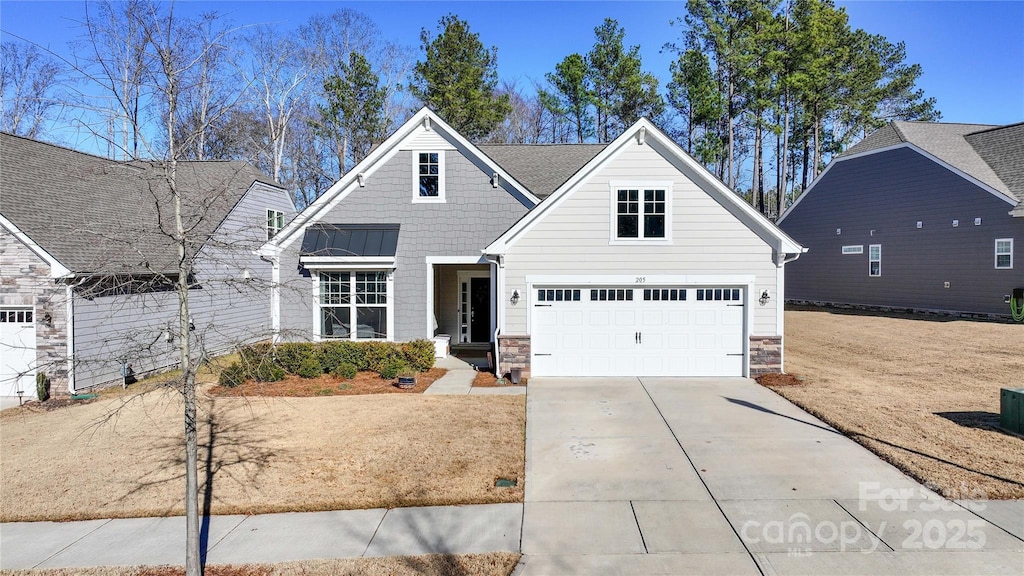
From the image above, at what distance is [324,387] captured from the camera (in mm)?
11805

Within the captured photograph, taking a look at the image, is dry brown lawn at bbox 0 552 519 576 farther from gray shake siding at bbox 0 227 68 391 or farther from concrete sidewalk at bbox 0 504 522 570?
gray shake siding at bbox 0 227 68 391

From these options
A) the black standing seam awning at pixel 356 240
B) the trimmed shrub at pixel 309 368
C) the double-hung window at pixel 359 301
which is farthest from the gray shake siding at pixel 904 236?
the trimmed shrub at pixel 309 368

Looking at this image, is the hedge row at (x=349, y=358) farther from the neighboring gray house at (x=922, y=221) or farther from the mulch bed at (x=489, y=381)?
the neighboring gray house at (x=922, y=221)

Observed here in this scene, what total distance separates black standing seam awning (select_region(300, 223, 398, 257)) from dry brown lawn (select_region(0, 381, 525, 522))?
16.1 feet

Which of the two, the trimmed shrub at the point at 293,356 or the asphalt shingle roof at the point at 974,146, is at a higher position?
the asphalt shingle roof at the point at 974,146

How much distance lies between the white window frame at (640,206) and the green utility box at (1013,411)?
6393 mm

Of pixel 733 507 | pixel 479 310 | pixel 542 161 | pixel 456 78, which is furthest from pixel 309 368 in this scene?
pixel 456 78

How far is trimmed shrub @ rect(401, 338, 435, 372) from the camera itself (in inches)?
514

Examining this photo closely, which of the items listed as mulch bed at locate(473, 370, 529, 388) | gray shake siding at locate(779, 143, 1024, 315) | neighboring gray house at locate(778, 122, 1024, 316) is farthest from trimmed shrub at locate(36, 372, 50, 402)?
gray shake siding at locate(779, 143, 1024, 315)

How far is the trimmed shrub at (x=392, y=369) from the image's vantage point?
12469 mm

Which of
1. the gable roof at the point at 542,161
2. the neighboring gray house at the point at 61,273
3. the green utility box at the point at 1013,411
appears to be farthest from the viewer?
the gable roof at the point at 542,161

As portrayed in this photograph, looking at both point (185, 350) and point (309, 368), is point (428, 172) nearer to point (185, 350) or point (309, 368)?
point (309, 368)

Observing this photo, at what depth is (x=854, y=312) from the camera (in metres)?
23.7

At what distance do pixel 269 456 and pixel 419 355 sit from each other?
5.67 meters
